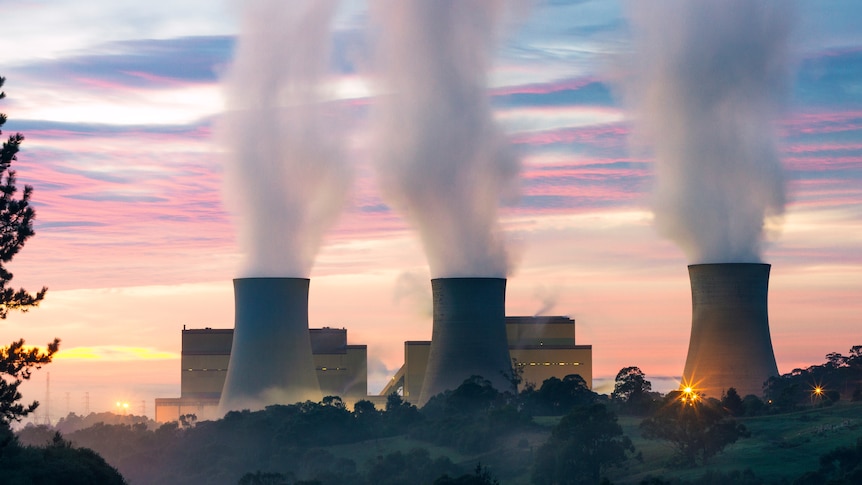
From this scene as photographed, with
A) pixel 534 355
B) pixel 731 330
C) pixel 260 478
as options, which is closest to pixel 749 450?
pixel 731 330

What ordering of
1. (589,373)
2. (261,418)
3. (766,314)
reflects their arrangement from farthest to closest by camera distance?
(589,373)
(261,418)
(766,314)

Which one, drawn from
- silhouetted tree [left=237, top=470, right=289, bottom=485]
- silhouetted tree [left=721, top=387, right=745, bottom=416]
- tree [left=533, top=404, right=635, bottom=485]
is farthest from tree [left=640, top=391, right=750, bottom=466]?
silhouetted tree [left=237, top=470, right=289, bottom=485]

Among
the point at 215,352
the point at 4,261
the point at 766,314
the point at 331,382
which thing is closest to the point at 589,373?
the point at 331,382

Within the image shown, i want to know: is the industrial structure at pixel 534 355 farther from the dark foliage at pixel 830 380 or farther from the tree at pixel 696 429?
the tree at pixel 696 429

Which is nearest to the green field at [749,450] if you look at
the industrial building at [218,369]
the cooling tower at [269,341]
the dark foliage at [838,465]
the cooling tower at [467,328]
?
the dark foliage at [838,465]

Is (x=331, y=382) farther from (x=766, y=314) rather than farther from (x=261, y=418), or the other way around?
(x=766, y=314)

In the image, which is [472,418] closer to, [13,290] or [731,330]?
[731,330]

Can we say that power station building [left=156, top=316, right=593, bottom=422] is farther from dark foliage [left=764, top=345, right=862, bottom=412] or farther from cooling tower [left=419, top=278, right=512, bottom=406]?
cooling tower [left=419, top=278, right=512, bottom=406]
